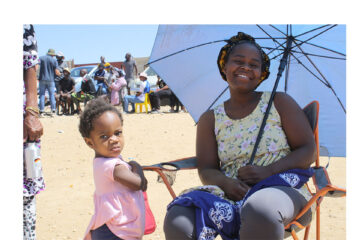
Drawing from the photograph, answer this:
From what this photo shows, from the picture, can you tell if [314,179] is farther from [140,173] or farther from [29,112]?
[29,112]

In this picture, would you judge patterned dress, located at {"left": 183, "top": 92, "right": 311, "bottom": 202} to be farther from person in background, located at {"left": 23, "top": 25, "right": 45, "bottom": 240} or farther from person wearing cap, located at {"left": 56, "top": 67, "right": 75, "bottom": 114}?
person wearing cap, located at {"left": 56, "top": 67, "right": 75, "bottom": 114}

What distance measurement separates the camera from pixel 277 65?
10.7 feet

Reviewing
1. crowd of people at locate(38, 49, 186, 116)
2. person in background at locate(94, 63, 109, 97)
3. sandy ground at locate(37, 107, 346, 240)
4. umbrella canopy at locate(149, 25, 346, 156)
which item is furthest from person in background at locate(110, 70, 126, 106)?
umbrella canopy at locate(149, 25, 346, 156)

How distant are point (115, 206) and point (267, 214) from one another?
0.90m

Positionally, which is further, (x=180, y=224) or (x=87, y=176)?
(x=87, y=176)

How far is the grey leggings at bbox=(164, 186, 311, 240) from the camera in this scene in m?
2.06

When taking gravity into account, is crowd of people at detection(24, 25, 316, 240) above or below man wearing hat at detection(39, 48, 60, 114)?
below

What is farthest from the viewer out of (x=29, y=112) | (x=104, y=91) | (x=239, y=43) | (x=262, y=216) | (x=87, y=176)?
(x=104, y=91)

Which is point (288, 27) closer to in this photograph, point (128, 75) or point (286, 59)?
point (286, 59)

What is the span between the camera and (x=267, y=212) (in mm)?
2062

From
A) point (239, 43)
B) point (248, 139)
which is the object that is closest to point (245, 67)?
point (239, 43)

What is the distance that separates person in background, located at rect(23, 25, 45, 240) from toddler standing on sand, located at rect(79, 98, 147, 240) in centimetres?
32
